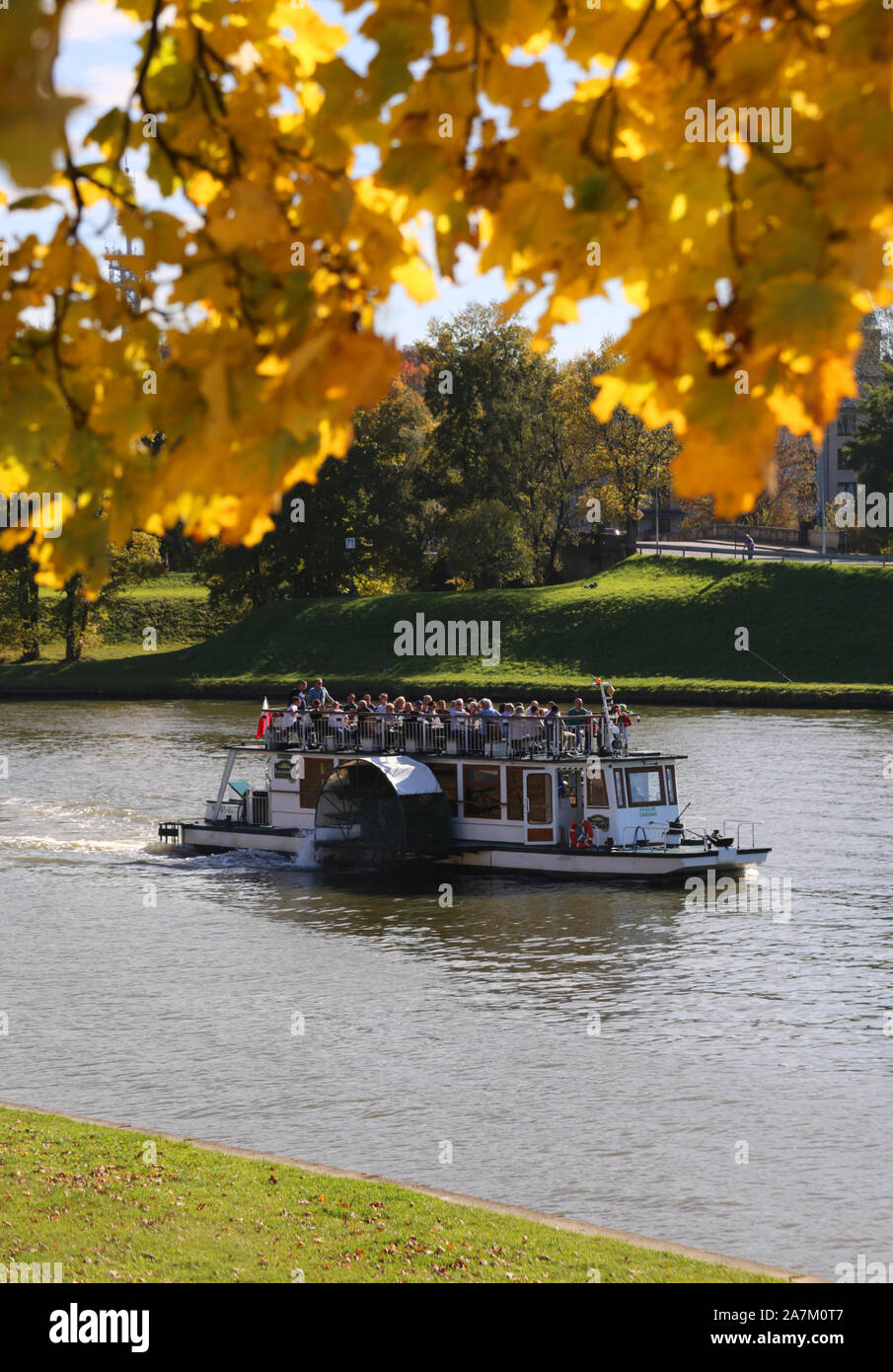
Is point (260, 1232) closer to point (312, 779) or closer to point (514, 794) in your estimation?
point (514, 794)

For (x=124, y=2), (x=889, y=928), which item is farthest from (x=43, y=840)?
(x=124, y=2)

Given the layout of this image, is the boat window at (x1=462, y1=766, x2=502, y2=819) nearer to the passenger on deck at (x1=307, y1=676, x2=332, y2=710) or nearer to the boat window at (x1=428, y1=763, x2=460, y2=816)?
the boat window at (x1=428, y1=763, x2=460, y2=816)

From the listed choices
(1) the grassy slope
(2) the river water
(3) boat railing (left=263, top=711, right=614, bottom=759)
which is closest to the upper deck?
(3) boat railing (left=263, top=711, right=614, bottom=759)

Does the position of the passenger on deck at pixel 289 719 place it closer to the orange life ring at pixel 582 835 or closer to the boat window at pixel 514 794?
the boat window at pixel 514 794

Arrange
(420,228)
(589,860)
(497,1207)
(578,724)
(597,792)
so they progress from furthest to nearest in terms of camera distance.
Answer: (578,724)
(597,792)
(589,860)
(497,1207)
(420,228)

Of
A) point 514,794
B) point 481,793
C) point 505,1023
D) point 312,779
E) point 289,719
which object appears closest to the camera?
point 505,1023

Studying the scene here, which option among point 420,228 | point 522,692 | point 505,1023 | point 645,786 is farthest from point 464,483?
point 420,228

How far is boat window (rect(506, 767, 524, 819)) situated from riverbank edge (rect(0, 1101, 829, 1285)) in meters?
23.7

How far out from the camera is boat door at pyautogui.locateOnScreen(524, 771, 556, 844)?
40500 mm

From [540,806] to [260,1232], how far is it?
1100 inches

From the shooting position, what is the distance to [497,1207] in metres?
14.6

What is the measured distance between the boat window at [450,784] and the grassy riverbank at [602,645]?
38.1 metres

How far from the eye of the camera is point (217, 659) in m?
101

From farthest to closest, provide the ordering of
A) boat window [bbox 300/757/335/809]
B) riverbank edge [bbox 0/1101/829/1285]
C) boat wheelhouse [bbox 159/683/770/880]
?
boat window [bbox 300/757/335/809], boat wheelhouse [bbox 159/683/770/880], riverbank edge [bbox 0/1101/829/1285]
